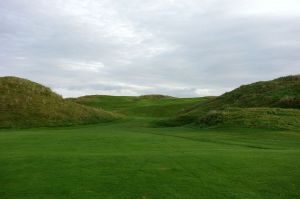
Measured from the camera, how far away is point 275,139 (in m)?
27.2

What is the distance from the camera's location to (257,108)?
140 feet

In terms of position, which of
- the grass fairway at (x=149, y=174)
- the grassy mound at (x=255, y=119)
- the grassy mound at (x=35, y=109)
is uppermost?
the grassy mound at (x=35, y=109)

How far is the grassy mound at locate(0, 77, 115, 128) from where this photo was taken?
46.7 metres

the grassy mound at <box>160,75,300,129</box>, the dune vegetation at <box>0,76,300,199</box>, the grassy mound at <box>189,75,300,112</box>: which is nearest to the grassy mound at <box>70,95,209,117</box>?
the grassy mound at <box>189,75,300,112</box>

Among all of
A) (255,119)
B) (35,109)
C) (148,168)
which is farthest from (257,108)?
(148,168)

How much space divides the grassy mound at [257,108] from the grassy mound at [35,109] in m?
10.6

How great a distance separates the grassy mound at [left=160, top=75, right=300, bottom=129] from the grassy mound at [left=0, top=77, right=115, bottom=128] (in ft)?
34.8

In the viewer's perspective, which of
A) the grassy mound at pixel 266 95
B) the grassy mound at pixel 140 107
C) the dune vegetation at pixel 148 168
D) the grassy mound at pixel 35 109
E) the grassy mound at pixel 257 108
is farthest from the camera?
the grassy mound at pixel 140 107

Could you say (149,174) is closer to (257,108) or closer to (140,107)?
(257,108)

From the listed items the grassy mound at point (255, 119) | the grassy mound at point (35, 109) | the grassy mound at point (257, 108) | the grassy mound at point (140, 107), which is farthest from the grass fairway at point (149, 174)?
the grassy mound at point (140, 107)

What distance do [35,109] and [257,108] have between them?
25.9 m

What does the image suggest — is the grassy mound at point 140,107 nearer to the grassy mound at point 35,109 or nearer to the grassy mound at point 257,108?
the grassy mound at point 257,108

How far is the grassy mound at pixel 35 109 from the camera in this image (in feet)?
153

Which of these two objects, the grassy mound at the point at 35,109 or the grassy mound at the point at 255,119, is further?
the grassy mound at the point at 35,109
